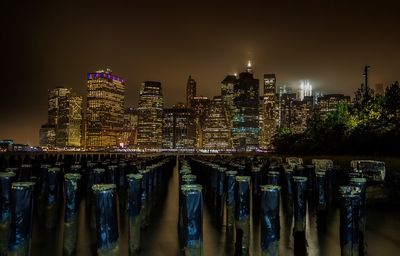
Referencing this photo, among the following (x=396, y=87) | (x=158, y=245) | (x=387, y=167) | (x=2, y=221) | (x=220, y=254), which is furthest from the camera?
(x=396, y=87)

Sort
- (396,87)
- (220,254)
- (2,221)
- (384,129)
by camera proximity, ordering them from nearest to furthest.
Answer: (2,221) < (220,254) < (384,129) < (396,87)

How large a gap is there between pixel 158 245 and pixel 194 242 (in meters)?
2.89

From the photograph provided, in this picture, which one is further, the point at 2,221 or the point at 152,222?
the point at 152,222

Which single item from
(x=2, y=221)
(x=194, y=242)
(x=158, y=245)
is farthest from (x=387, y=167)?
(x=2, y=221)

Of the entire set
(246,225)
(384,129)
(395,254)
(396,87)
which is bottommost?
(395,254)

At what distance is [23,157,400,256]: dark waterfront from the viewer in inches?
305

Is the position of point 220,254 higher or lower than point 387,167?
lower

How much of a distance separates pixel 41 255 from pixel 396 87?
30946 millimetres

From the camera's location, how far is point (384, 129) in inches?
1025

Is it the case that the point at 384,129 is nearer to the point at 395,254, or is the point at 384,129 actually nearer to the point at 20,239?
the point at 395,254

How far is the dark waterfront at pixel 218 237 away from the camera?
7.73 metres

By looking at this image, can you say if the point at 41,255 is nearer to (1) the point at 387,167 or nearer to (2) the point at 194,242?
(2) the point at 194,242

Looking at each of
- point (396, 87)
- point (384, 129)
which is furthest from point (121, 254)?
point (396, 87)

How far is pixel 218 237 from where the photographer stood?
344 inches
